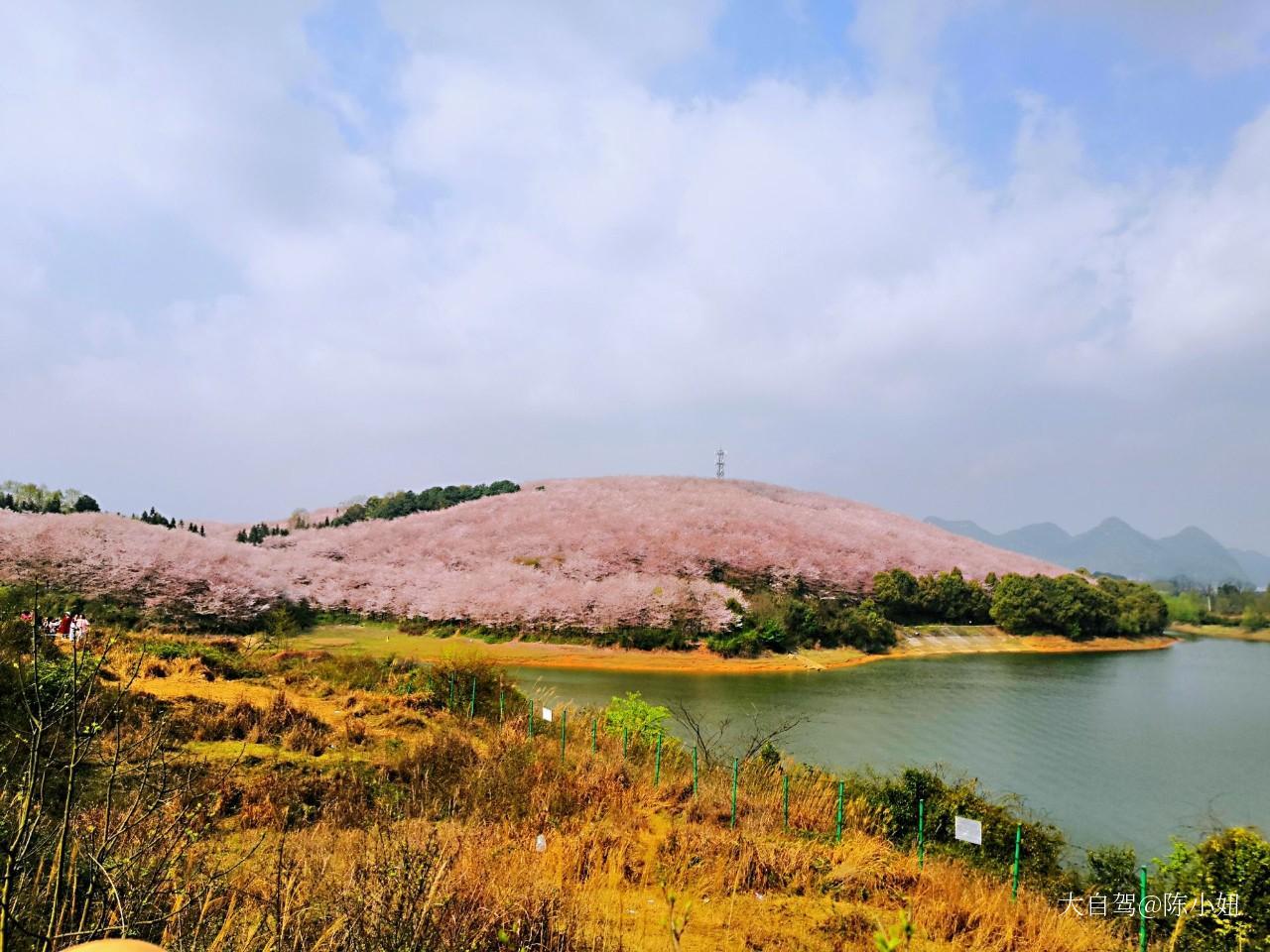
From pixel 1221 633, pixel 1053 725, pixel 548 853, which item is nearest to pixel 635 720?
pixel 548 853

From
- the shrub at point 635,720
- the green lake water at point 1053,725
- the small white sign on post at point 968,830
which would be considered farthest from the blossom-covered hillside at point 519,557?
the small white sign on post at point 968,830

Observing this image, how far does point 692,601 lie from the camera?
29.2 meters

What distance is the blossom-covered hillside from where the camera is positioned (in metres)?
25.4

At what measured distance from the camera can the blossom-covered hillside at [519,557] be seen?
25.4m

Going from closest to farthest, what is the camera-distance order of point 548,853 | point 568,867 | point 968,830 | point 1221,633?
point 568,867
point 548,853
point 968,830
point 1221,633

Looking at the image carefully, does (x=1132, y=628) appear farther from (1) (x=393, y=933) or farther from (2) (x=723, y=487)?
(1) (x=393, y=933)

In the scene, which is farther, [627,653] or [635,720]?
[627,653]

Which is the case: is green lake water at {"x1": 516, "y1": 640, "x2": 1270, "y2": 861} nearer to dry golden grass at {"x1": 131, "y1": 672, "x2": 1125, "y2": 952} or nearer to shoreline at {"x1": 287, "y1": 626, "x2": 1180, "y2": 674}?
shoreline at {"x1": 287, "y1": 626, "x2": 1180, "y2": 674}

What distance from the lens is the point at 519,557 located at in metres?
33.9

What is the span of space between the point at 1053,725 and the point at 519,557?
76.7 ft

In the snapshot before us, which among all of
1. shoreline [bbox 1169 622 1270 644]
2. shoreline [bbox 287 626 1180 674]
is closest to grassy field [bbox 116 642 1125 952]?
shoreline [bbox 287 626 1180 674]

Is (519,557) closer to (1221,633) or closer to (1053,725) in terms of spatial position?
(1053,725)

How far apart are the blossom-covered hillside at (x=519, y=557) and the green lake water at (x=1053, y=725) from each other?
588cm

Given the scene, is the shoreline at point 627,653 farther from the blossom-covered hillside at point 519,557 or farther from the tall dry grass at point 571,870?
the tall dry grass at point 571,870
